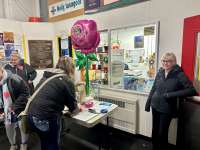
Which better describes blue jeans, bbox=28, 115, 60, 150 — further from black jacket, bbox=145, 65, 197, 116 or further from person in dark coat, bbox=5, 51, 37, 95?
person in dark coat, bbox=5, 51, 37, 95

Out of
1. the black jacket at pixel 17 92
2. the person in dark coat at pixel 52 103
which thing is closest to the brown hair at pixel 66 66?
the person in dark coat at pixel 52 103

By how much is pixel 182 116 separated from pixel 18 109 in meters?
1.95

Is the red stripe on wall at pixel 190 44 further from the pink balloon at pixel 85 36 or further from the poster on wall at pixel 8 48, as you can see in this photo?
the poster on wall at pixel 8 48

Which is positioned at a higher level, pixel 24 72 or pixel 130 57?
pixel 130 57

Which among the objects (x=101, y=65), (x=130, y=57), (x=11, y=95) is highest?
(x=130, y=57)

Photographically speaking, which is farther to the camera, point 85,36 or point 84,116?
point 85,36

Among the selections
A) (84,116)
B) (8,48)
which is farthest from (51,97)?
(8,48)

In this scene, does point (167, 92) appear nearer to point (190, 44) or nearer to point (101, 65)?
point (190, 44)

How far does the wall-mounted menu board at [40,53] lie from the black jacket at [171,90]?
273cm

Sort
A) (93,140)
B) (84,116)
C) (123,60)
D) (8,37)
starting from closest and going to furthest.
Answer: (84,116) → (93,140) → (123,60) → (8,37)

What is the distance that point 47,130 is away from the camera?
1757mm

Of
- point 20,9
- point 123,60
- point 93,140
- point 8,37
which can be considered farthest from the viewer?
point 20,9

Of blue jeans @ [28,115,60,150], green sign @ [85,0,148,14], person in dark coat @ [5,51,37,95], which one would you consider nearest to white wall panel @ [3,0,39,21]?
person in dark coat @ [5,51,37,95]

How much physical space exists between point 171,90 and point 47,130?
141 cm
